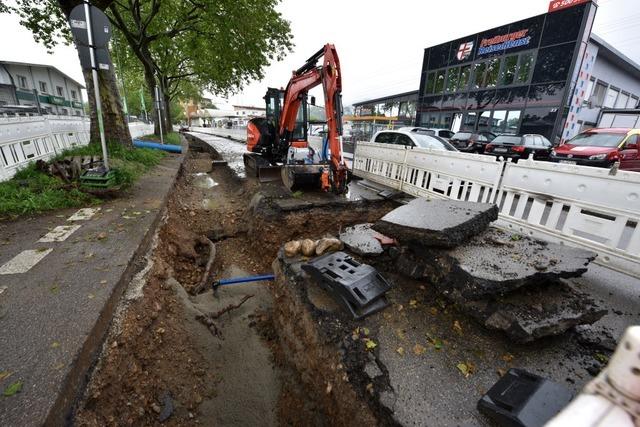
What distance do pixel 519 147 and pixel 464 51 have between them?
14020mm

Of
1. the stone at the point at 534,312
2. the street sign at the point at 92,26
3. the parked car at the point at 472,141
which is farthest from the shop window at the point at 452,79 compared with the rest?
the stone at the point at 534,312

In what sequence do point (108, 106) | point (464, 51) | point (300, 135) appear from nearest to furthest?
point (108, 106), point (300, 135), point (464, 51)

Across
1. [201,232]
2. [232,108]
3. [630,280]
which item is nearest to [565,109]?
[630,280]

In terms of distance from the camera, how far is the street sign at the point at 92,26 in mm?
4258

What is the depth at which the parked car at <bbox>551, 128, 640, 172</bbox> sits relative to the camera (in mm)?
8375

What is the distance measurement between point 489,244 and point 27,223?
18.7 ft

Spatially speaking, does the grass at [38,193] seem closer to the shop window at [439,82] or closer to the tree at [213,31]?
the tree at [213,31]

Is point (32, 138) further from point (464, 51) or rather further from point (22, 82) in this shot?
point (22, 82)

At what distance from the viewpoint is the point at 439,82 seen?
75.6 ft

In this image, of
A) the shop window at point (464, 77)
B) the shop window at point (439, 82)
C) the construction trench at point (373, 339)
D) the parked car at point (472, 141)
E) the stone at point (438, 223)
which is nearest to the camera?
the construction trench at point (373, 339)

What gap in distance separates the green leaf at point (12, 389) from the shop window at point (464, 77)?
25327mm

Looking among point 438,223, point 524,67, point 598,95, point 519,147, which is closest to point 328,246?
point 438,223

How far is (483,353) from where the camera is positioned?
6.65 feet

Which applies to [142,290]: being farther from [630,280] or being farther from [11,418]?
[630,280]
